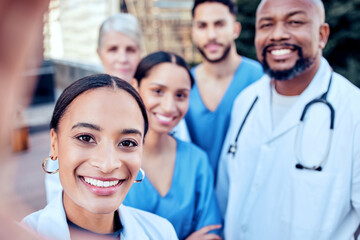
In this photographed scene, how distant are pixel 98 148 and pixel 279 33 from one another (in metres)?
1.23

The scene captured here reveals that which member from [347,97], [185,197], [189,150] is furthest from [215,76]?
[185,197]

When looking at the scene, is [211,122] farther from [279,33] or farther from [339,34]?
[339,34]

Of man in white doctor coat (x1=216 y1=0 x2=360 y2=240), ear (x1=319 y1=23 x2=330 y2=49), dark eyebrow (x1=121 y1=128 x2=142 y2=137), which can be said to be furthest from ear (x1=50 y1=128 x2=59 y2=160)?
ear (x1=319 y1=23 x2=330 y2=49)

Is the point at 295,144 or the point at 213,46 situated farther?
the point at 213,46

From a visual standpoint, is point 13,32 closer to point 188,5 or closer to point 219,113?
point 219,113

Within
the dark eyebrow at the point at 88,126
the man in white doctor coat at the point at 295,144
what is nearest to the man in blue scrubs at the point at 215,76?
the man in white doctor coat at the point at 295,144

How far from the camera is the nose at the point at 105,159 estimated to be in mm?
901

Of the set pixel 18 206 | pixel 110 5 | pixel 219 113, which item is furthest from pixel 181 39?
pixel 18 206

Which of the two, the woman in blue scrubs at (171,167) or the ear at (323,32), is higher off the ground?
the ear at (323,32)

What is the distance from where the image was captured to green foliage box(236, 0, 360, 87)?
236 inches

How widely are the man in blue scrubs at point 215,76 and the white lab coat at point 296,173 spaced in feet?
1.25

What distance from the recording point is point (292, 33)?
5.57 feet

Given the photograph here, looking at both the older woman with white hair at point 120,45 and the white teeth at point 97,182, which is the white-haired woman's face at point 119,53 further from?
the white teeth at point 97,182

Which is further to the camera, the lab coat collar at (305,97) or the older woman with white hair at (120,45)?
the older woman with white hair at (120,45)
